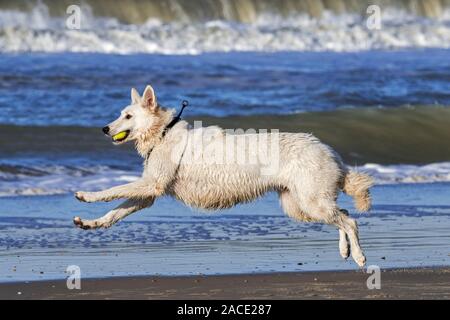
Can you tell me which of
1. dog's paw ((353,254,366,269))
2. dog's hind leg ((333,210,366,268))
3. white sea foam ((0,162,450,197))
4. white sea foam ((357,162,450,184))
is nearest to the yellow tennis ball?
dog's hind leg ((333,210,366,268))

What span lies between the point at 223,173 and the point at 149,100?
30.8 inches

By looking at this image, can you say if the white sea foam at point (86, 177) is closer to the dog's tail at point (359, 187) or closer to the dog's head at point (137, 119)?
the dog's head at point (137, 119)

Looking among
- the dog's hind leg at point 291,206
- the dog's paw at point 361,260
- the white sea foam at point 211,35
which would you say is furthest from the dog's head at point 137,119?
the white sea foam at point 211,35

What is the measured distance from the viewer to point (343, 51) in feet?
99.5

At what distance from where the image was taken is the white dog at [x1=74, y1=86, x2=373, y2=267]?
26.1 feet

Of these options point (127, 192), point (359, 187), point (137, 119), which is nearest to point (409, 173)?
point (359, 187)

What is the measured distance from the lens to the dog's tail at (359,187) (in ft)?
26.9

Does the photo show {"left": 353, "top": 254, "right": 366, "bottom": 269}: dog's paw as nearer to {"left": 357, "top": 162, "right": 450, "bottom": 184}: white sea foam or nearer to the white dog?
the white dog

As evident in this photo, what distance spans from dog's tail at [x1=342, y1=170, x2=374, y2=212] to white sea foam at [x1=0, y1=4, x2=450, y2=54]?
18343mm

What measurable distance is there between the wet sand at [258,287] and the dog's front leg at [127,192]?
2.20 feet

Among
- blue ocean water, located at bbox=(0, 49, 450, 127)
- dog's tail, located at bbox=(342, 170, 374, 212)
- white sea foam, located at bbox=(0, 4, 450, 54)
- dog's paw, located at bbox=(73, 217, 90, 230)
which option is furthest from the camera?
white sea foam, located at bbox=(0, 4, 450, 54)

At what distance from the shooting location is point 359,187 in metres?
8.19
